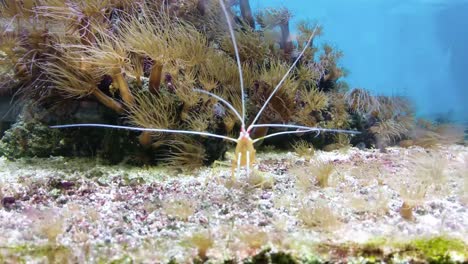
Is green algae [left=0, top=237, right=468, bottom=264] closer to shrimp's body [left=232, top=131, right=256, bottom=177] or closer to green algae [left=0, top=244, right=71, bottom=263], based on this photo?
green algae [left=0, top=244, right=71, bottom=263]

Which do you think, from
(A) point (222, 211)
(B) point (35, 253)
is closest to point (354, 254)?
(A) point (222, 211)

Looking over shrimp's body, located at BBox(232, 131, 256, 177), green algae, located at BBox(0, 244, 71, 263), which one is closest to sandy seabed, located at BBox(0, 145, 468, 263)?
green algae, located at BBox(0, 244, 71, 263)

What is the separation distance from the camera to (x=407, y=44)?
9617 millimetres

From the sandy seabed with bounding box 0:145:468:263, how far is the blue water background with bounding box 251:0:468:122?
4.37 m

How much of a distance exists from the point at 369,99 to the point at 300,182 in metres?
3.89

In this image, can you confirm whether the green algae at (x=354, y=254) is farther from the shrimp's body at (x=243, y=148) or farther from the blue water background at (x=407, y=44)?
the blue water background at (x=407, y=44)

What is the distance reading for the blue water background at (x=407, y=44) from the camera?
8594 millimetres

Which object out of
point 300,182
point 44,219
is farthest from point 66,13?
point 300,182

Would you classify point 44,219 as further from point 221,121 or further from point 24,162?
point 221,121

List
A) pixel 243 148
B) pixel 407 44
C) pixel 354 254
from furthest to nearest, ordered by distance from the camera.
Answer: pixel 407 44, pixel 243 148, pixel 354 254

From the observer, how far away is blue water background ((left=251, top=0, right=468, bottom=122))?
8.59 metres

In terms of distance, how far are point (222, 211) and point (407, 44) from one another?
28.1 feet

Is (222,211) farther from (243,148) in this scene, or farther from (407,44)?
(407,44)

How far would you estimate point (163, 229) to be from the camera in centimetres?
268
